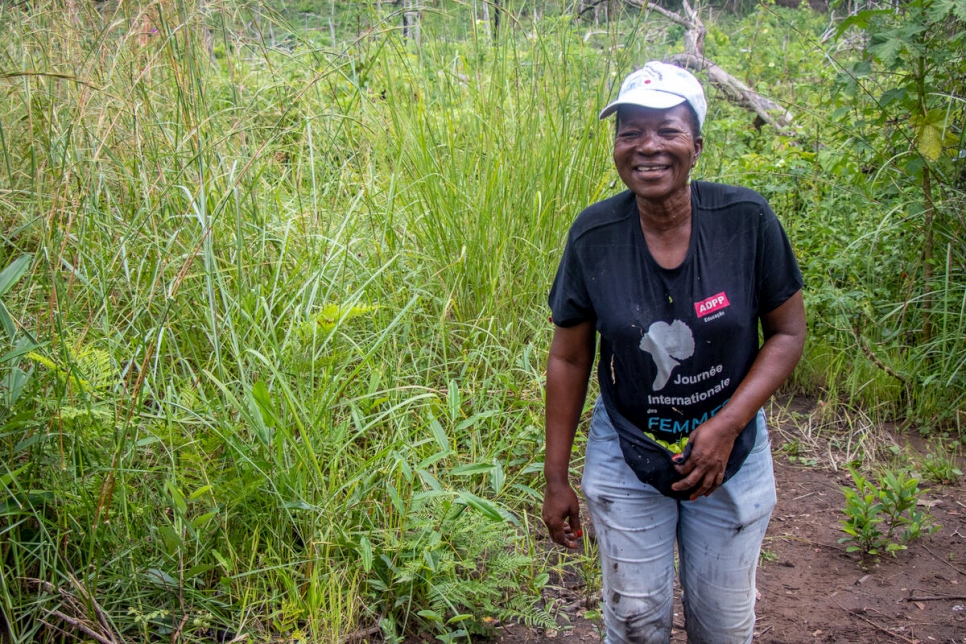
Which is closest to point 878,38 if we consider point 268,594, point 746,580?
point 746,580

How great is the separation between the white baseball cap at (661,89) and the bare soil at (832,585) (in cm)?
180

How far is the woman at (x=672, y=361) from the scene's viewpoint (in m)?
2.24

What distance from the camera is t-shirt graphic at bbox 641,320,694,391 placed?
2.23 meters

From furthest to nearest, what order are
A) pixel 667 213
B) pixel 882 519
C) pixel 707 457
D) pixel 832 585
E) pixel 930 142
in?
pixel 930 142, pixel 882 519, pixel 832 585, pixel 667 213, pixel 707 457

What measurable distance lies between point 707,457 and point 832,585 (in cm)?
168

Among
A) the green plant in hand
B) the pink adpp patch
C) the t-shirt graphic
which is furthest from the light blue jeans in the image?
the green plant in hand

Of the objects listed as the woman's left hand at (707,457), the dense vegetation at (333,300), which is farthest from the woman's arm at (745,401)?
the dense vegetation at (333,300)

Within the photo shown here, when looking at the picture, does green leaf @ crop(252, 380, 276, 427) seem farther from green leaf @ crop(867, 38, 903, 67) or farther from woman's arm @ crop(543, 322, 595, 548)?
green leaf @ crop(867, 38, 903, 67)

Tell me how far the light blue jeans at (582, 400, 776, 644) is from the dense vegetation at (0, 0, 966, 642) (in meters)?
0.45

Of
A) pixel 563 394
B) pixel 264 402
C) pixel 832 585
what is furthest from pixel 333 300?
pixel 832 585

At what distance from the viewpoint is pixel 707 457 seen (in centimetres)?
219

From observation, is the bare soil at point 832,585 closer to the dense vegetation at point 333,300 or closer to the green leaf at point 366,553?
the dense vegetation at point 333,300

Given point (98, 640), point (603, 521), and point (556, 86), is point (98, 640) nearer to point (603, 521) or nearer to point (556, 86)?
point (603, 521)

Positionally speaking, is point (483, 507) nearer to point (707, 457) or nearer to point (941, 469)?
point (707, 457)
